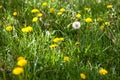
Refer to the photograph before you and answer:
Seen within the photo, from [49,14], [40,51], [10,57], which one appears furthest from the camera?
[49,14]

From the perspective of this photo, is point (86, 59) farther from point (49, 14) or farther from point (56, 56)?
point (49, 14)

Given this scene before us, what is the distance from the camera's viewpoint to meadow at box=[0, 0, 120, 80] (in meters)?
2.60

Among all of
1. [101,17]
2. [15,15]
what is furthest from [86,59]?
[15,15]

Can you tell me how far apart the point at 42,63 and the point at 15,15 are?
1.24 meters

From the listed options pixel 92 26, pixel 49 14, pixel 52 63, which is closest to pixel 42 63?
pixel 52 63

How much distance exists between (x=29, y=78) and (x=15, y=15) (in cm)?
153

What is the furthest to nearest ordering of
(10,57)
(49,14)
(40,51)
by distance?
(49,14), (40,51), (10,57)

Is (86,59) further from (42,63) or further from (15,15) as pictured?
(15,15)

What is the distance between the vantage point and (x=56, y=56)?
2.80 metres

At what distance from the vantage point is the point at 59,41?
3027 mm

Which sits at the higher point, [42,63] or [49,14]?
[49,14]

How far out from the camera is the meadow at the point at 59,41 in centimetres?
260

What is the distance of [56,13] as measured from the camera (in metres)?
3.80

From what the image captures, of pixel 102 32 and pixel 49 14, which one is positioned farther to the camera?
pixel 49 14
